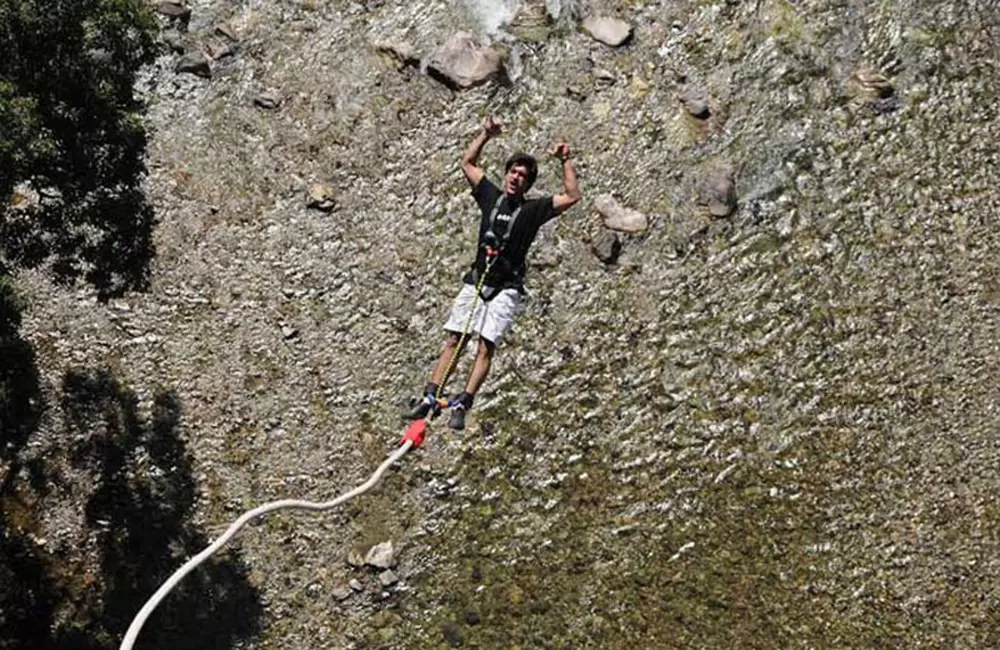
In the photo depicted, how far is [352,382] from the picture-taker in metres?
17.1

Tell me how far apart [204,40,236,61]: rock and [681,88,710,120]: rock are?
27.3ft

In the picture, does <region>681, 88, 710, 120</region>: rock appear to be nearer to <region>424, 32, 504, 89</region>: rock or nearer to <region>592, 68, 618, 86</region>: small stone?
<region>592, 68, 618, 86</region>: small stone

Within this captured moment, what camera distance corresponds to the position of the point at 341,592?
52.4 ft

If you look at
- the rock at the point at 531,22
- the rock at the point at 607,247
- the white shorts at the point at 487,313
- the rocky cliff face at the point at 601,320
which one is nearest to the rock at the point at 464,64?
the rocky cliff face at the point at 601,320

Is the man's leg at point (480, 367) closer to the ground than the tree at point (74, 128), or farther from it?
closer to the ground

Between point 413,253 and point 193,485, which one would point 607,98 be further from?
point 193,485

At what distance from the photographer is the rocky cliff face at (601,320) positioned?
15625mm

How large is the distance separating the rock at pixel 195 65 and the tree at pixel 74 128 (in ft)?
14.5

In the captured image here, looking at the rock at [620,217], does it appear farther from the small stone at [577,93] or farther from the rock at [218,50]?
the rock at [218,50]

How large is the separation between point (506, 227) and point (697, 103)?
7703 millimetres

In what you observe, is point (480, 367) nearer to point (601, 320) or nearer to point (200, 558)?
point (200, 558)

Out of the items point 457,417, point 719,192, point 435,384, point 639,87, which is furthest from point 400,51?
point 457,417

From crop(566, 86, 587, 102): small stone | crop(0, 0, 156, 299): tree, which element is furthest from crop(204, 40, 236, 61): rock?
crop(566, 86, 587, 102): small stone

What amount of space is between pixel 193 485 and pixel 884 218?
11926 millimetres
